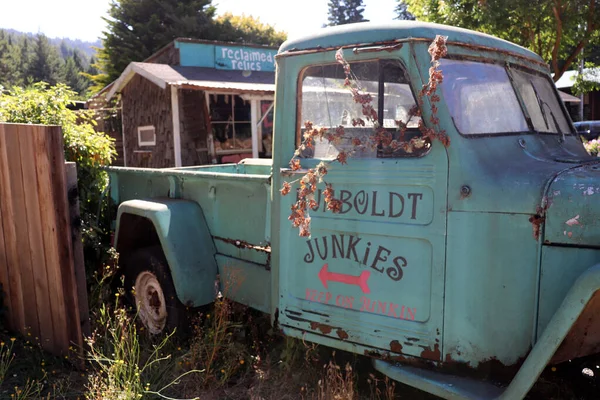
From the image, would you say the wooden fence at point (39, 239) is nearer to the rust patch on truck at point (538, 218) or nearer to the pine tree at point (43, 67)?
the rust patch on truck at point (538, 218)

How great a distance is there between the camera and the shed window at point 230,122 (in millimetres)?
13008

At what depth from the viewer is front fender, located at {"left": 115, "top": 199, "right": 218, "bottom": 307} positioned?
370 centimetres

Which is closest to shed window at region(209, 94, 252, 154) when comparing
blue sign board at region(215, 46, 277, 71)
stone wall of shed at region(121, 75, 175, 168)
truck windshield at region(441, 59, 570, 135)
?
stone wall of shed at region(121, 75, 175, 168)

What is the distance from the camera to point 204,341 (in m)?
3.65

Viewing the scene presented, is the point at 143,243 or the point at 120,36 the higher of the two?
the point at 120,36

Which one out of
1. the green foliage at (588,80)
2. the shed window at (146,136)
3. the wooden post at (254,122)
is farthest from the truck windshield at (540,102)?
the shed window at (146,136)

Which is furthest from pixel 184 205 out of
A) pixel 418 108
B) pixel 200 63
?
pixel 200 63

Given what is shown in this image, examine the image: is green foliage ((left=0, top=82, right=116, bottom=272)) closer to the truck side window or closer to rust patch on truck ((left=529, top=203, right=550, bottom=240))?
the truck side window

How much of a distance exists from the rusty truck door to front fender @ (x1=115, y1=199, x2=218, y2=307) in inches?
32.4

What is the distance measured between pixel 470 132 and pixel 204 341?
86.8 inches

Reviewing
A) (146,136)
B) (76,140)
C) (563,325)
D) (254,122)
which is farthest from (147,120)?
(563,325)

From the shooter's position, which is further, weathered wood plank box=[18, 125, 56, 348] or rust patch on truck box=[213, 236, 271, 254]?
weathered wood plank box=[18, 125, 56, 348]

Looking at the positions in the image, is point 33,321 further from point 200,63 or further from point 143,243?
point 200,63

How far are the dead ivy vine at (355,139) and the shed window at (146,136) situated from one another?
11437mm
